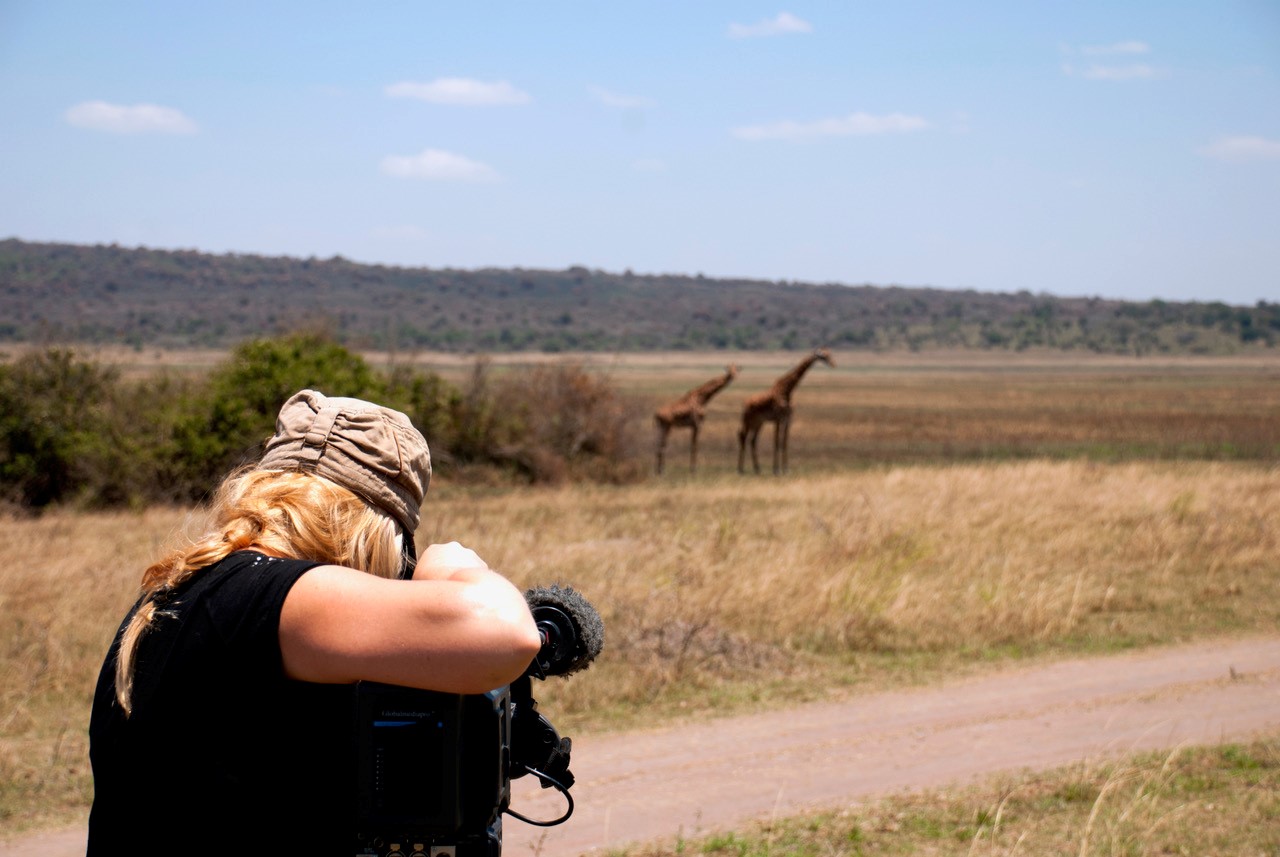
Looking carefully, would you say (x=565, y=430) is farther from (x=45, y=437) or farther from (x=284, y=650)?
(x=284, y=650)

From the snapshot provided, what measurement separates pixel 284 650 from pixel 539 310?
5664 inches

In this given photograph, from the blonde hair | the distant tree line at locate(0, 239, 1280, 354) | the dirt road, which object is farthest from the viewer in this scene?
the distant tree line at locate(0, 239, 1280, 354)

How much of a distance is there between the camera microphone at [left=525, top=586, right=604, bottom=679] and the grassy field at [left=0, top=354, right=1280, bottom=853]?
2.34 feet

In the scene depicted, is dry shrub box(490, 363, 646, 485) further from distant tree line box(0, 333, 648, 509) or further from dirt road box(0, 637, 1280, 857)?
dirt road box(0, 637, 1280, 857)

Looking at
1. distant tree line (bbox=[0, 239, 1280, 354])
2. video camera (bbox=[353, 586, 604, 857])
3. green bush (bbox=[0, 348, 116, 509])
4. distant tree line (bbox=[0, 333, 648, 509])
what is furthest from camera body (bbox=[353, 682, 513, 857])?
distant tree line (bbox=[0, 239, 1280, 354])

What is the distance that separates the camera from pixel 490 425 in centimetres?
2214

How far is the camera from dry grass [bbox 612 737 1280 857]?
4930 millimetres

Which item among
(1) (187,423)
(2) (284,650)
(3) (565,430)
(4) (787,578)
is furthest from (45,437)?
(2) (284,650)

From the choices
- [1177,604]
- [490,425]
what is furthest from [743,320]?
[1177,604]

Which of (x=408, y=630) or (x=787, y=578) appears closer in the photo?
(x=408, y=630)

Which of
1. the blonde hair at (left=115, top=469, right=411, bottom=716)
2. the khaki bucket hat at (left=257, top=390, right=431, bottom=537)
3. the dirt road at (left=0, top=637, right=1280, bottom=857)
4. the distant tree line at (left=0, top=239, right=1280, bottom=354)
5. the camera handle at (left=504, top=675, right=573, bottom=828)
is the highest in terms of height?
the distant tree line at (left=0, top=239, right=1280, bottom=354)

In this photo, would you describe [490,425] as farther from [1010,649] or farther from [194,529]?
Answer: [194,529]

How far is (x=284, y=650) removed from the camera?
1992 mm

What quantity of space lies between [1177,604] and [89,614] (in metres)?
8.40
